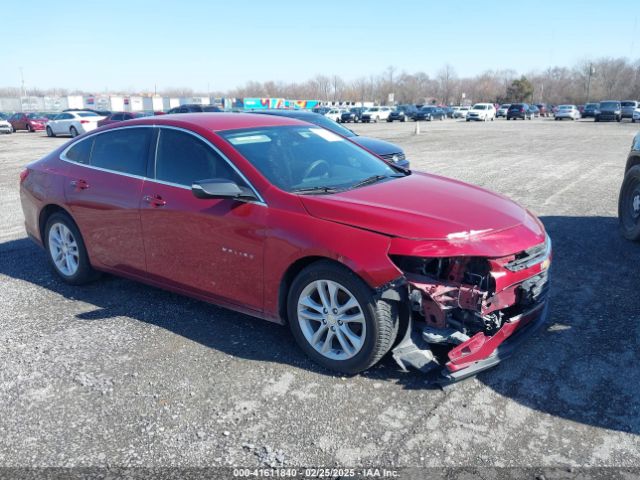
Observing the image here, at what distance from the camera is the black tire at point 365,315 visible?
3518mm

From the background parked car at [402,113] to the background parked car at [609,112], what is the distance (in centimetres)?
1682

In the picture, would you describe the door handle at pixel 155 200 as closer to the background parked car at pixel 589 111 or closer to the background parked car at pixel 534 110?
the background parked car at pixel 589 111

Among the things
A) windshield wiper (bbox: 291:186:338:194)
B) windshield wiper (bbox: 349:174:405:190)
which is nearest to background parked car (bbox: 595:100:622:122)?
windshield wiper (bbox: 349:174:405:190)

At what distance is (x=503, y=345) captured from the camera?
3.69 m

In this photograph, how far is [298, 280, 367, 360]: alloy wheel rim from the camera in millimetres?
3652

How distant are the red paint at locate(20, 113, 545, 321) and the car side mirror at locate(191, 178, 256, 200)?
0.25ft

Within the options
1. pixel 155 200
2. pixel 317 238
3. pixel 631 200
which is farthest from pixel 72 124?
pixel 317 238

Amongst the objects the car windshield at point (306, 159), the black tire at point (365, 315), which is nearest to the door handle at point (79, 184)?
the car windshield at point (306, 159)

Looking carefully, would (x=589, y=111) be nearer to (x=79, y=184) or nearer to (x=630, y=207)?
(x=630, y=207)

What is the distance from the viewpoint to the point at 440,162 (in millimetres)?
16031

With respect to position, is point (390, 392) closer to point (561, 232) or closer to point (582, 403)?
point (582, 403)

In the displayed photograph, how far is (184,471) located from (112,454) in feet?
1.47

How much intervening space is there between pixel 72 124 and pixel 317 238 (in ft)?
98.3

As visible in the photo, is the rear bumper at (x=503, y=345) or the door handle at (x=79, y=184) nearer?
the rear bumper at (x=503, y=345)
